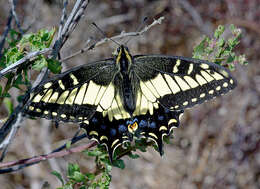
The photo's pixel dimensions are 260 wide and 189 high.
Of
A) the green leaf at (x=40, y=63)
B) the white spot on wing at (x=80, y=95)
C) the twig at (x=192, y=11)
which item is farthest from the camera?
the twig at (x=192, y=11)

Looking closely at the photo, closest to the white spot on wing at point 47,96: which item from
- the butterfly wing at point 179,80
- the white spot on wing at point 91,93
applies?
the white spot on wing at point 91,93

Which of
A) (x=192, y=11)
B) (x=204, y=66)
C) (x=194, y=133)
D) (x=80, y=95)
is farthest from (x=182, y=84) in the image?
(x=192, y=11)

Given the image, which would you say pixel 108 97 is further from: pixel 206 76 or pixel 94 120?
pixel 206 76

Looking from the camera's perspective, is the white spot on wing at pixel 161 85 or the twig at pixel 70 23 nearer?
the twig at pixel 70 23

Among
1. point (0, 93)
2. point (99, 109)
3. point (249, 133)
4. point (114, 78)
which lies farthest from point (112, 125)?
point (249, 133)

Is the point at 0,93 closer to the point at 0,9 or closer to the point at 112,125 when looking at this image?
the point at 112,125

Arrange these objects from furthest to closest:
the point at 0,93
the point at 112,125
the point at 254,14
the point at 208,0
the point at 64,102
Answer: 1. the point at 208,0
2. the point at 254,14
3. the point at 112,125
4. the point at 64,102
5. the point at 0,93

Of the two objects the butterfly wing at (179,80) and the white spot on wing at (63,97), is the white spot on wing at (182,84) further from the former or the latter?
the white spot on wing at (63,97)
